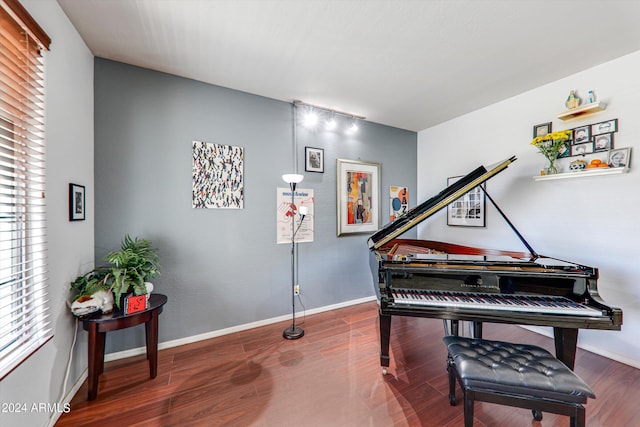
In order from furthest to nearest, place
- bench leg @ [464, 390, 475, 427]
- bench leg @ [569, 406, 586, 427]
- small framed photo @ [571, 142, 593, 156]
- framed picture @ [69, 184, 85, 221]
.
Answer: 1. small framed photo @ [571, 142, 593, 156]
2. framed picture @ [69, 184, 85, 221]
3. bench leg @ [464, 390, 475, 427]
4. bench leg @ [569, 406, 586, 427]

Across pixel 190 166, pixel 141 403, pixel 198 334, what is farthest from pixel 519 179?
pixel 141 403

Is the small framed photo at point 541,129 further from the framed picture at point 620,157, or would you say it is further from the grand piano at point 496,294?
the grand piano at point 496,294

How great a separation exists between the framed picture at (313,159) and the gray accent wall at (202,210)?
66 mm

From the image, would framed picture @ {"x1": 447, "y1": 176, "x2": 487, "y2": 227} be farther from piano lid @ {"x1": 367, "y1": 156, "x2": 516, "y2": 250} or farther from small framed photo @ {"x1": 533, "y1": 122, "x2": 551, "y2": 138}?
piano lid @ {"x1": 367, "y1": 156, "x2": 516, "y2": 250}

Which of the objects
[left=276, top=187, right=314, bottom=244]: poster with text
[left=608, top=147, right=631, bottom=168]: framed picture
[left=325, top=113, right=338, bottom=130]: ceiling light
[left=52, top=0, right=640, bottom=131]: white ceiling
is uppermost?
[left=52, top=0, right=640, bottom=131]: white ceiling

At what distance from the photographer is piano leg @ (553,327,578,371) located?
156 centimetres

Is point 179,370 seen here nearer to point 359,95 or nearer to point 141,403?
point 141,403

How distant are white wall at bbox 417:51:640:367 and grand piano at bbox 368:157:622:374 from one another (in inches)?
31.6

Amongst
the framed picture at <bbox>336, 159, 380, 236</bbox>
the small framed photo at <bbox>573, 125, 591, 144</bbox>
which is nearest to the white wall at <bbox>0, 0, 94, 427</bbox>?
the framed picture at <bbox>336, 159, 380, 236</bbox>

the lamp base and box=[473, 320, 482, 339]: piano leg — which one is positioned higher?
box=[473, 320, 482, 339]: piano leg

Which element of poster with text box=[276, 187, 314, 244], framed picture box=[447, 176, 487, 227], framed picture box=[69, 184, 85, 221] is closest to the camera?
framed picture box=[69, 184, 85, 221]

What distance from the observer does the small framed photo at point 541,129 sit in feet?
8.37

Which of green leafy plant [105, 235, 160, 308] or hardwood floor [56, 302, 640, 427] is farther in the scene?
green leafy plant [105, 235, 160, 308]

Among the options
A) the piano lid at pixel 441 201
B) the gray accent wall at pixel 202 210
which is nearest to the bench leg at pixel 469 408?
the piano lid at pixel 441 201
